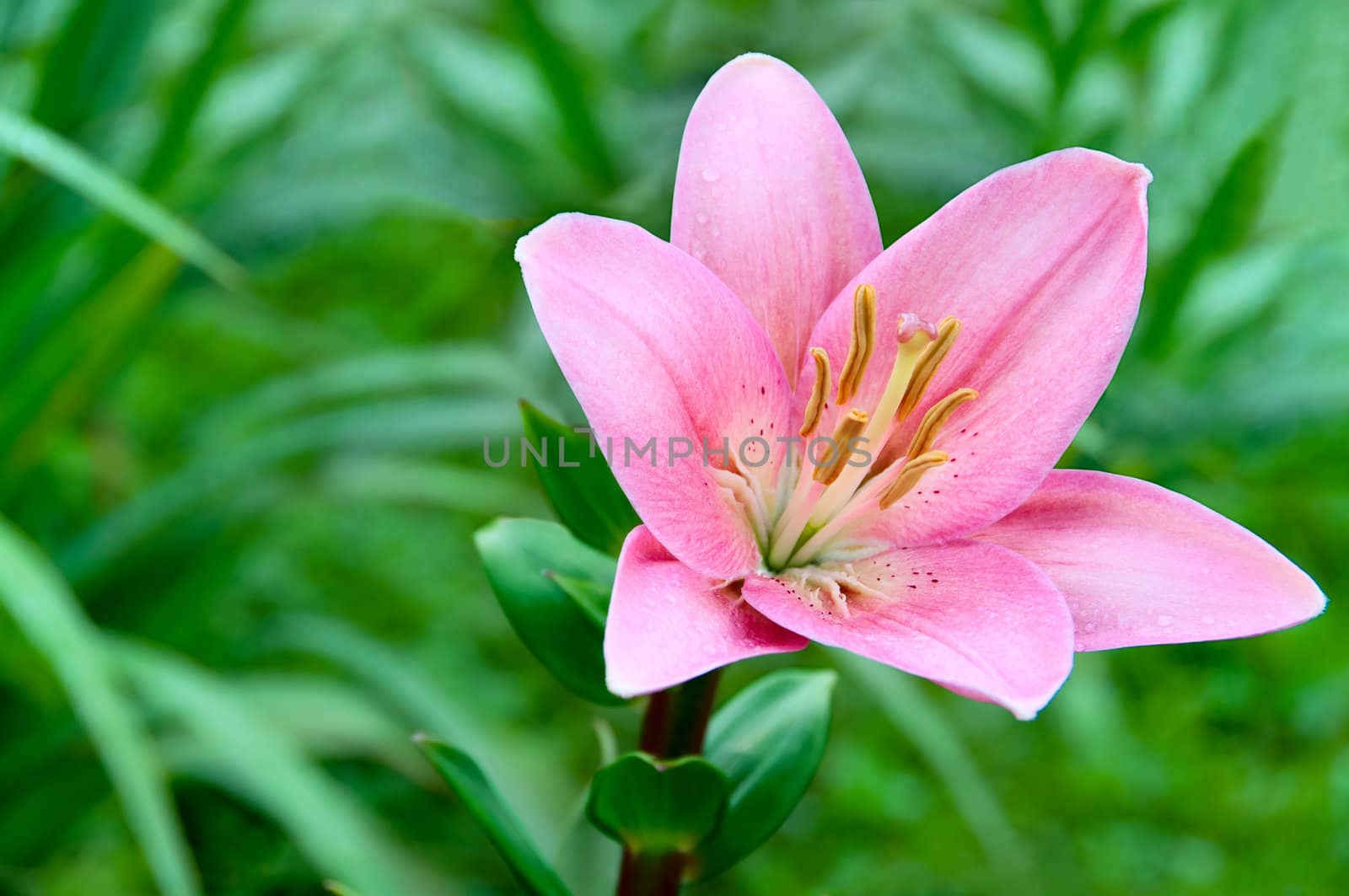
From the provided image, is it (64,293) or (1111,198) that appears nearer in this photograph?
(1111,198)

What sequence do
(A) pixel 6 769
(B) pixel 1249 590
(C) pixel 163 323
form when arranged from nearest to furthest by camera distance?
1. (B) pixel 1249 590
2. (A) pixel 6 769
3. (C) pixel 163 323

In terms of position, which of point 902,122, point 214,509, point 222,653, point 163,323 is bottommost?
point 222,653

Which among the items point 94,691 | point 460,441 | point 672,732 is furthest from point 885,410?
point 460,441

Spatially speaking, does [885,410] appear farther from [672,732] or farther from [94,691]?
[94,691]

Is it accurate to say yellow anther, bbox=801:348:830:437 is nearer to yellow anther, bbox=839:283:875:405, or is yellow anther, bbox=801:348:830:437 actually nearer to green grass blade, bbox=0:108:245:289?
yellow anther, bbox=839:283:875:405

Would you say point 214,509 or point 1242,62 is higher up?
point 1242,62

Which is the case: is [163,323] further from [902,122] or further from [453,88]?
[902,122]

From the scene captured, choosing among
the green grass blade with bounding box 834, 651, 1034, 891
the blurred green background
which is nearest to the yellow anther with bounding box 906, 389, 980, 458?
the blurred green background

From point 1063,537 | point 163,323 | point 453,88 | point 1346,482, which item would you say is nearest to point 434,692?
point 163,323
